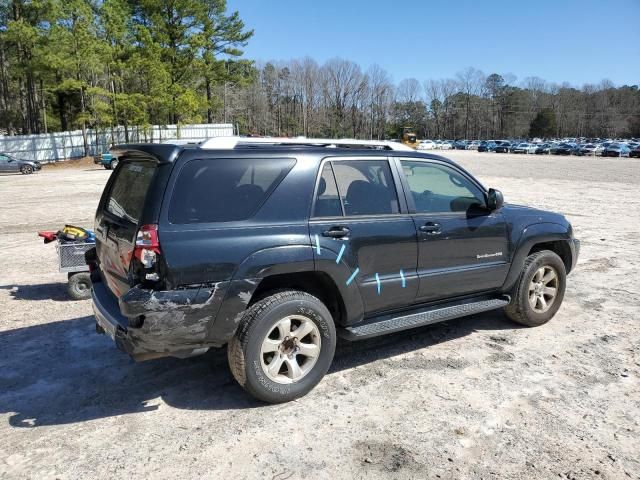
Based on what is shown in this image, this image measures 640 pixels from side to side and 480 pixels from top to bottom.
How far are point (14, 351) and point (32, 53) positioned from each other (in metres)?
41.7

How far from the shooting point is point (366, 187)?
432cm

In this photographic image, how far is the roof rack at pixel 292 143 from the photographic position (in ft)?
12.3

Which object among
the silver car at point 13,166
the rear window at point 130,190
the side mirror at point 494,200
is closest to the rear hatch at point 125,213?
the rear window at point 130,190

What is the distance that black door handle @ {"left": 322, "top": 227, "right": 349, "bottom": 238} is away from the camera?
3.88 metres

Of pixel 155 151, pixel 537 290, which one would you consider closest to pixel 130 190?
pixel 155 151

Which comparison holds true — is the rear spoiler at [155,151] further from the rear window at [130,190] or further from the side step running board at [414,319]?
the side step running board at [414,319]

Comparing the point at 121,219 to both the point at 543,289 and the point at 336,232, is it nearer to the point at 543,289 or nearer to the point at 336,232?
the point at 336,232

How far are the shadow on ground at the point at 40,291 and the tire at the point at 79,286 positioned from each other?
0.42 feet

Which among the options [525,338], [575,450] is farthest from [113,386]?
[525,338]

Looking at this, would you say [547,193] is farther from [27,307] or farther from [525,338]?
[27,307]

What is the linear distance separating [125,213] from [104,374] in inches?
55.7

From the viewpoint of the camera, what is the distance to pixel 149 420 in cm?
357

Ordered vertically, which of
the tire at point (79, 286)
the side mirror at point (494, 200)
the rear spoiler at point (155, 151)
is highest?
the rear spoiler at point (155, 151)

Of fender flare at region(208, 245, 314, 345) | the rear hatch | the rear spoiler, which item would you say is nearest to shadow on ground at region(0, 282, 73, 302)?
the rear hatch
